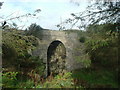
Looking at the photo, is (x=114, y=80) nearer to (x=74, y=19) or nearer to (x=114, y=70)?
(x=114, y=70)

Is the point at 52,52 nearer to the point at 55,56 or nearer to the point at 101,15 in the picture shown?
the point at 55,56

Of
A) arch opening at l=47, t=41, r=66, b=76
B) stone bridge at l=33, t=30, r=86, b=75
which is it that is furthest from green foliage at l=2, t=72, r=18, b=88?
arch opening at l=47, t=41, r=66, b=76

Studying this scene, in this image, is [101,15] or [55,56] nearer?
[101,15]

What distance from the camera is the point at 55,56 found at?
4.34 m

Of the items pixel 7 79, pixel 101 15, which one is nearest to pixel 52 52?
pixel 7 79

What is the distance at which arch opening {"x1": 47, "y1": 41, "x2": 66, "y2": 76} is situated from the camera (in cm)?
413

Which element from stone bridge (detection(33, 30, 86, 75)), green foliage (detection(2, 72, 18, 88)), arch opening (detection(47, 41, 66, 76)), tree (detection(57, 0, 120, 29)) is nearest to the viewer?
tree (detection(57, 0, 120, 29))

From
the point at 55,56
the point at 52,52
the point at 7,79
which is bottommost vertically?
the point at 7,79

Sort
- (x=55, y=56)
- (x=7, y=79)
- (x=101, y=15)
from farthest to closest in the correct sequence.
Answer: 1. (x=55, y=56)
2. (x=7, y=79)
3. (x=101, y=15)

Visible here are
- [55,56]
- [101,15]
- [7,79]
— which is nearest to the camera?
[101,15]

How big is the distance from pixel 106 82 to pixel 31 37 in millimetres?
2921

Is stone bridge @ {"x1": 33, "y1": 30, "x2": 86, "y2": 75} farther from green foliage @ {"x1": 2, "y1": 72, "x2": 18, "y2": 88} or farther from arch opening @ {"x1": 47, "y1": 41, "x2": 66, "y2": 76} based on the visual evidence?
green foliage @ {"x1": 2, "y1": 72, "x2": 18, "y2": 88}

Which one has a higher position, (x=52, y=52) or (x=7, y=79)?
(x=52, y=52)

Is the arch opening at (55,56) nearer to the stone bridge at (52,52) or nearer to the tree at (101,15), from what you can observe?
the stone bridge at (52,52)
